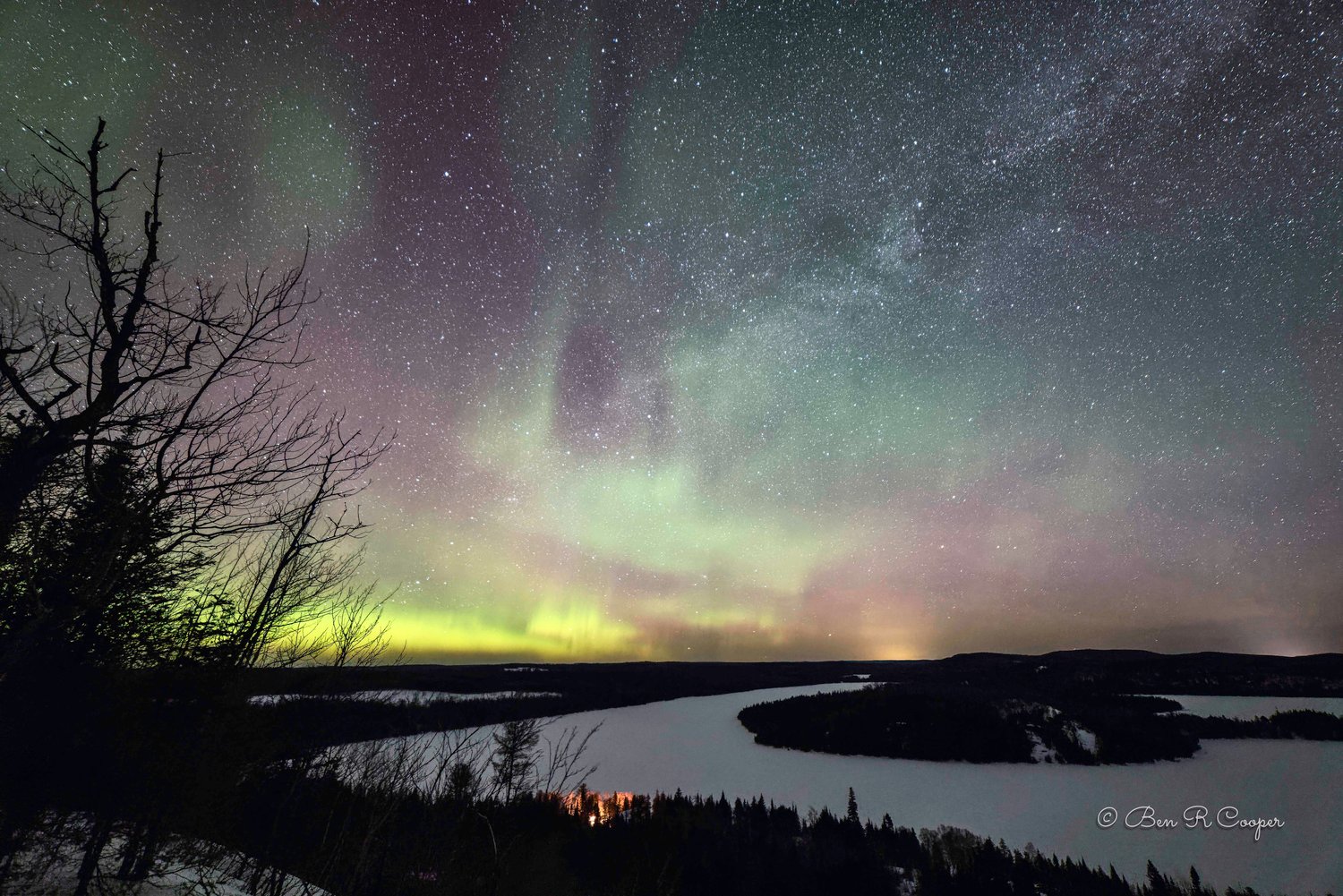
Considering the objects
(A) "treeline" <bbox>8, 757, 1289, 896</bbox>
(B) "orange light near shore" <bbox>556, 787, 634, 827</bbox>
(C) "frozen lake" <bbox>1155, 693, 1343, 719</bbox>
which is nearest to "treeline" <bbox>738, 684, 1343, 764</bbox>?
(C) "frozen lake" <bbox>1155, 693, 1343, 719</bbox>

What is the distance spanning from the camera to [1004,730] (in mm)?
31469

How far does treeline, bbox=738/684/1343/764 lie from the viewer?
29.5m

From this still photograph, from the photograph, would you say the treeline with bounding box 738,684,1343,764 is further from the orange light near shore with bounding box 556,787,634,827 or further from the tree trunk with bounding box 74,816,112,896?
the tree trunk with bounding box 74,816,112,896

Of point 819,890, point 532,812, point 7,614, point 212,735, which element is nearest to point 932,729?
point 819,890

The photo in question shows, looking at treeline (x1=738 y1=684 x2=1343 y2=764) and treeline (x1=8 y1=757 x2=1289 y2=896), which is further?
treeline (x1=738 y1=684 x2=1343 y2=764)

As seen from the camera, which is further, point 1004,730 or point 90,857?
point 1004,730

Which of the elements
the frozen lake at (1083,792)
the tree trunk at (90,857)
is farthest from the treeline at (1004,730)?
the tree trunk at (90,857)

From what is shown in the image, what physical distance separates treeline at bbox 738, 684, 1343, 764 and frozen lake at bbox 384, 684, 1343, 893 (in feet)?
4.47

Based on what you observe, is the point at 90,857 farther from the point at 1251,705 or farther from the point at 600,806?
the point at 1251,705

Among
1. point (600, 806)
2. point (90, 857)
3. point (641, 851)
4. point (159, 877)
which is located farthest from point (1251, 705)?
point (90, 857)

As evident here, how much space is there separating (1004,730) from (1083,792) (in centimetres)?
889

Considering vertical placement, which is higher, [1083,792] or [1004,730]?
[1004,730]

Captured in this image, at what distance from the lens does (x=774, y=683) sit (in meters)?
102

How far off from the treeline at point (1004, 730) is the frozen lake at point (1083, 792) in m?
1.36
